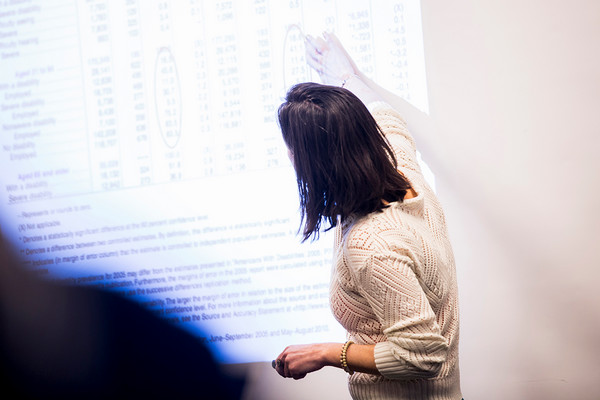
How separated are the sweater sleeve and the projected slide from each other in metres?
0.67

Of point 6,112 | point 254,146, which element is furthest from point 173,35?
point 6,112

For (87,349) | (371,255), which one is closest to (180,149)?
(87,349)

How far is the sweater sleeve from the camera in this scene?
0.83 meters

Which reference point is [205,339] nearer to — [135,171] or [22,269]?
[135,171]

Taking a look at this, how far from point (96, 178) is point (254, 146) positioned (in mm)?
499

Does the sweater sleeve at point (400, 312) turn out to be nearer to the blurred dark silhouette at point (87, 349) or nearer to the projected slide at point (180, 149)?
the projected slide at point (180, 149)

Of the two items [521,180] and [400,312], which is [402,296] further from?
[521,180]

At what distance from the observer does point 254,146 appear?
60.7 inches

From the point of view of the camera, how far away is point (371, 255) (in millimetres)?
837

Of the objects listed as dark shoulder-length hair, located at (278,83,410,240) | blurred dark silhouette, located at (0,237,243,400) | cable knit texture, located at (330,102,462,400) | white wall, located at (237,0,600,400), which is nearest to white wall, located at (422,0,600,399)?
white wall, located at (237,0,600,400)

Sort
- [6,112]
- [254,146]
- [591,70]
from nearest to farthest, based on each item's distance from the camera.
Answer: [591,70]
[254,146]
[6,112]

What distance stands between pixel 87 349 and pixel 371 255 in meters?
1.28

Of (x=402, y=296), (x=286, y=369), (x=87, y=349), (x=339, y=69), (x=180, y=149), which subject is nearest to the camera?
(x=402, y=296)

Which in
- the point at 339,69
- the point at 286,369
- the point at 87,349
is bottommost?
the point at 87,349
